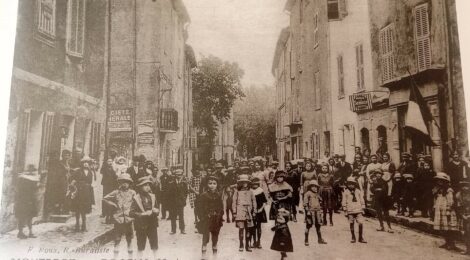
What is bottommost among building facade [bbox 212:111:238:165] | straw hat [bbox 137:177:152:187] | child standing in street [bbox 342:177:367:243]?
child standing in street [bbox 342:177:367:243]

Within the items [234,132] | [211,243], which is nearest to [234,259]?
[211,243]

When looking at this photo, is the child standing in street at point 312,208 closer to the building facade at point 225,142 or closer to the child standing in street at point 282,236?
the child standing in street at point 282,236

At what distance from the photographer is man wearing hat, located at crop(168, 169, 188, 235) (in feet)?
14.5

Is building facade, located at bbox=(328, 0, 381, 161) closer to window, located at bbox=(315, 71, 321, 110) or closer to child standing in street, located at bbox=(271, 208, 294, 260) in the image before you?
window, located at bbox=(315, 71, 321, 110)

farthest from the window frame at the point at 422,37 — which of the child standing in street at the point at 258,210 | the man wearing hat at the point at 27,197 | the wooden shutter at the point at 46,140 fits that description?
the man wearing hat at the point at 27,197

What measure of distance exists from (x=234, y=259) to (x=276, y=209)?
69 centimetres

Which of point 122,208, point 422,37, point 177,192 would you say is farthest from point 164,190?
point 422,37

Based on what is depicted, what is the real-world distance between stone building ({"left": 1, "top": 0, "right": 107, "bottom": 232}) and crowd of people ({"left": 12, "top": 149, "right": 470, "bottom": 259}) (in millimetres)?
179

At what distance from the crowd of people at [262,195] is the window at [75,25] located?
1494 millimetres

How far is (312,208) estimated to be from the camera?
439 centimetres

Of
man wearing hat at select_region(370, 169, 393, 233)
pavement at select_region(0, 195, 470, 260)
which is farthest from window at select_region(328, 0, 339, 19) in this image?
pavement at select_region(0, 195, 470, 260)

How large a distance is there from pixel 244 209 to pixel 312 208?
77 cm

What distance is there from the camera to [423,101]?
457 centimetres

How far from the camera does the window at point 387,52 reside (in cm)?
477
